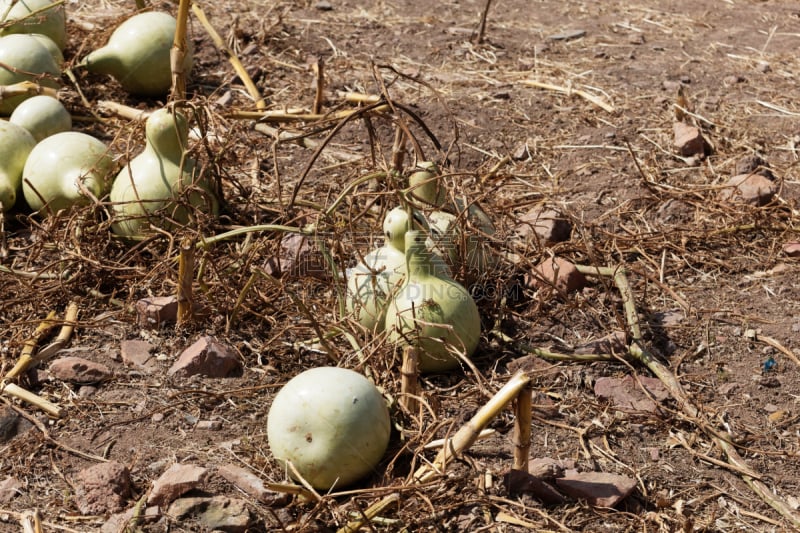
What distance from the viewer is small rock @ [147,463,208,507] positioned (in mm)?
2496

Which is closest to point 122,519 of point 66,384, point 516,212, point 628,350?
point 66,384

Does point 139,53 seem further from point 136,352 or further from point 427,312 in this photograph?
point 427,312

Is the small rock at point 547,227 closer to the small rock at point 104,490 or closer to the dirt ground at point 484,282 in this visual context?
the dirt ground at point 484,282

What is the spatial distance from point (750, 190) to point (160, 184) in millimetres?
2495

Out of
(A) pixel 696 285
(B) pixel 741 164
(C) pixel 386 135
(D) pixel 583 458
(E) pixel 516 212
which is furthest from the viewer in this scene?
(C) pixel 386 135

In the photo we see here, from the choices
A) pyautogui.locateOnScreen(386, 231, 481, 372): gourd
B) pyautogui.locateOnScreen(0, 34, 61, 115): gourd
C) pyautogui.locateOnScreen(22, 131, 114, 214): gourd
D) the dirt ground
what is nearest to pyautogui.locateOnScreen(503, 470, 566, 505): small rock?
the dirt ground

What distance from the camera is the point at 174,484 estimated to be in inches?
98.5

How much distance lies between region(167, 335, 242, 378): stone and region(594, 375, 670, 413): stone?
1.18 meters

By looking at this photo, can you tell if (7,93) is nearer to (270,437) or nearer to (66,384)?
(66,384)

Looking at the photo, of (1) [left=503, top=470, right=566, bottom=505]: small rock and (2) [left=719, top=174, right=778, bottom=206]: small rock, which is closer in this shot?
(1) [left=503, top=470, right=566, bottom=505]: small rock

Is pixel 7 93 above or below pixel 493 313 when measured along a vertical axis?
above

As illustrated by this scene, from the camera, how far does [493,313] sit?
339cm

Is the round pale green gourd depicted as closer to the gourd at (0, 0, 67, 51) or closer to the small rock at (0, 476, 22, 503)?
the gourd at (0, 0, 67, 51)

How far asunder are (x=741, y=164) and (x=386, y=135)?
167 cm
